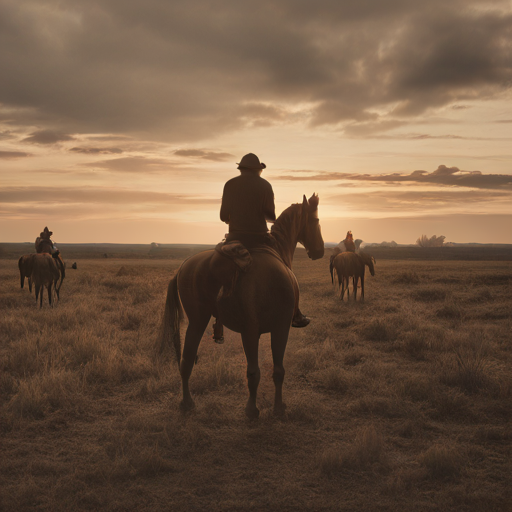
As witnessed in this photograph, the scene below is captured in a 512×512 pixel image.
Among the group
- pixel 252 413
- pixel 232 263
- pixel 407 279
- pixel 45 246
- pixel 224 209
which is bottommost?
pixel 252 413

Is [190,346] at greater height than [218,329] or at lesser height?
lesser

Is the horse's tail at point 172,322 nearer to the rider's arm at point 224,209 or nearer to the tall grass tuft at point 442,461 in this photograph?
the rider's arm at point 224,209

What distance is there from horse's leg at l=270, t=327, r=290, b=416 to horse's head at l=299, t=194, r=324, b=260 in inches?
56.2

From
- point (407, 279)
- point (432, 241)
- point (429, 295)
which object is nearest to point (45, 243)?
point (429, 295)

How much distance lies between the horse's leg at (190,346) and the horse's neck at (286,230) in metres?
1.31

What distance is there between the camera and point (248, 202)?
5.12m

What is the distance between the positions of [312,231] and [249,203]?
1.25 meters

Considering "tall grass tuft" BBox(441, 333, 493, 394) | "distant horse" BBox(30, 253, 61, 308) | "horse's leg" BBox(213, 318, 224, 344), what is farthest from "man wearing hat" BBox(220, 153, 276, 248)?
"distant horse" BBox(30, 253, 61, 308)

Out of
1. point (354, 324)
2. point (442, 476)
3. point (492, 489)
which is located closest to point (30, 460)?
point (442, 476)

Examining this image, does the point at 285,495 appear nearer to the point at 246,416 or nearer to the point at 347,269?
the point at 246,416

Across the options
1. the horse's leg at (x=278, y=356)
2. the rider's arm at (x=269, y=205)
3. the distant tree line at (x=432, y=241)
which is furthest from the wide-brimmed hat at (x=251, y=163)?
the distant tree line at (x=432, y=241)

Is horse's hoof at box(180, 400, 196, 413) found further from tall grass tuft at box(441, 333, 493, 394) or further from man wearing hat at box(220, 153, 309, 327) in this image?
tall grass tuft at box(441, 333, 493, 394)

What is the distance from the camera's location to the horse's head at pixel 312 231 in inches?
229

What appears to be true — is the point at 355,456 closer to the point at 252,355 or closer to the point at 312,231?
the point at 252,355
